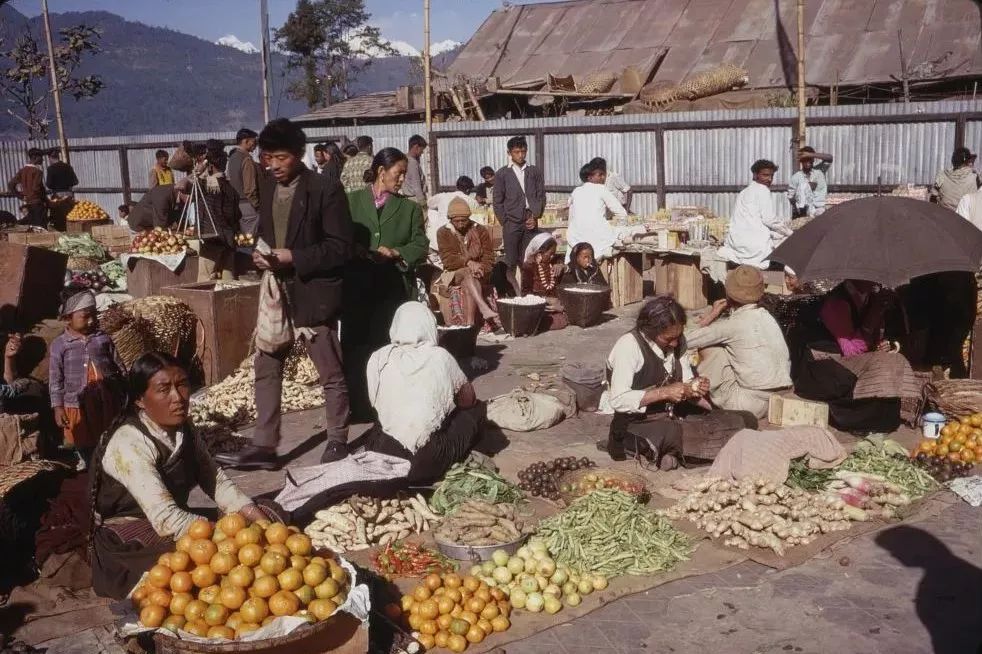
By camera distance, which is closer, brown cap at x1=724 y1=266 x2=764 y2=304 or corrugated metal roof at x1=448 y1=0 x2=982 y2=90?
brown cap at x1=724 y1=266 x2=764 y2=304

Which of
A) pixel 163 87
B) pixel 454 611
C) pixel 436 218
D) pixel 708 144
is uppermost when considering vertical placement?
pixel 163 87

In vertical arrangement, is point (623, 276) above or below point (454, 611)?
above

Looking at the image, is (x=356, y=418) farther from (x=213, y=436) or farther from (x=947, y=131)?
(x=947, y=131)

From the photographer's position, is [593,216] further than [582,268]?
Yes

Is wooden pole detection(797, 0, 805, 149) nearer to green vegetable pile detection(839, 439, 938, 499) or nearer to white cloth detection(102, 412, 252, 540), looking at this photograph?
green vegetable pile detection(839, 439, 938, 499)

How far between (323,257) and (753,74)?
1641cm

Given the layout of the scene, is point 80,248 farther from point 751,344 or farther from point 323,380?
point 751,344

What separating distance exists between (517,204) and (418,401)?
20.9ft

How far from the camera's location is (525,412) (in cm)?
717

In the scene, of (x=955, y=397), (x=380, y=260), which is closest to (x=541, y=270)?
(x=380, y=260)

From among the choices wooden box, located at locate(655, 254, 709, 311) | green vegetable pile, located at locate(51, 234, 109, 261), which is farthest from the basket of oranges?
green vegetable pile, located at locate(51, 234, 109, 261)

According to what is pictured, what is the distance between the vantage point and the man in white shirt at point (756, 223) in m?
10.3

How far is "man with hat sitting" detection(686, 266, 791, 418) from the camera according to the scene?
6668 mm

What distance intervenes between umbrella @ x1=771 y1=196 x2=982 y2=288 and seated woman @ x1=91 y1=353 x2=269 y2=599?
4.51 metres
